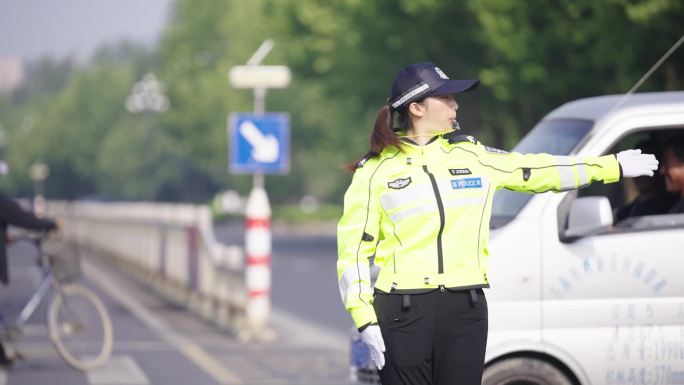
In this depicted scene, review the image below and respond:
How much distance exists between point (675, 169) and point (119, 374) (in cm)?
598

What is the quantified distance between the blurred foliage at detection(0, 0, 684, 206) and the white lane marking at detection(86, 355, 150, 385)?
566 centimetres

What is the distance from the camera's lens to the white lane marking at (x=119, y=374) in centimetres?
1224

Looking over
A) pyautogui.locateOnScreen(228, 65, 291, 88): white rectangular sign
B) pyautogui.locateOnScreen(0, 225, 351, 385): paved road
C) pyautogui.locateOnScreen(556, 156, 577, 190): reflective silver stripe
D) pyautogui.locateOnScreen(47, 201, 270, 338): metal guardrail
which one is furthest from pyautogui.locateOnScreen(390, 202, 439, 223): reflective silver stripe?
pyautogui.locateOnScreen(228, 65, 291, 88): white rectangular sign

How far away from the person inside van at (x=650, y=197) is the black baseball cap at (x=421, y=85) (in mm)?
2510

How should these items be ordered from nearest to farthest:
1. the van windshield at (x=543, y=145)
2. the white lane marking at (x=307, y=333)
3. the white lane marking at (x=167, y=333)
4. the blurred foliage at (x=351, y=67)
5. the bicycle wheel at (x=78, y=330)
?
the van windshield at (x=543, y=145)
the white lane marking at (x=167, y=333)
the bicycle wheel at (x=78, y=330)
the white lane marking at (x=307, y=333)
the blurred foliage at (x=351, y=67)

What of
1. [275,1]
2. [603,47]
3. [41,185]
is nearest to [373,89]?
[275,1]

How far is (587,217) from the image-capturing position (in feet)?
24.6

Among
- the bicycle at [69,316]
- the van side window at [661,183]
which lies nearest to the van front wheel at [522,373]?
the van side window at [661,183]

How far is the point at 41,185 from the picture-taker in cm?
13988

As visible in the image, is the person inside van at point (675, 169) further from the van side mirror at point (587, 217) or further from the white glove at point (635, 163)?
the white glove at point (635, 163)

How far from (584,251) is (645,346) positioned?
1.80 ft

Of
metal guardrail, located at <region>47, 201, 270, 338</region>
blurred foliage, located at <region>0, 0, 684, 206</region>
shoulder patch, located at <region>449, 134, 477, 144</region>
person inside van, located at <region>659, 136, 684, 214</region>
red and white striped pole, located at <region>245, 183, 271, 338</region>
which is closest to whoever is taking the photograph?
shoulder patch, located at <region>449, 134, 477, 144</region>

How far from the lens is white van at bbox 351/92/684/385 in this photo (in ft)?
25.1

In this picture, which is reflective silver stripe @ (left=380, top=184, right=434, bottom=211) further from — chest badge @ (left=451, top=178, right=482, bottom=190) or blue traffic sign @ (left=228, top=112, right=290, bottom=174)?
blue traffic sign @ (left=228, top=112, right=290, bottom=174)
